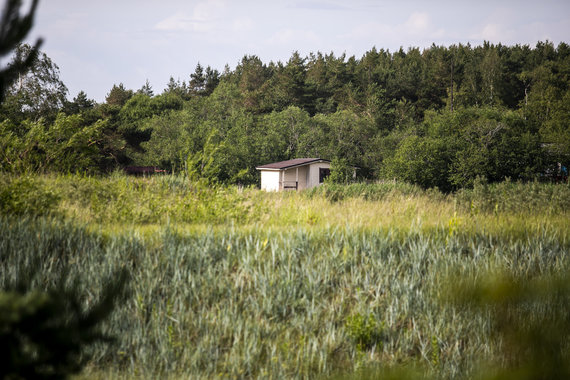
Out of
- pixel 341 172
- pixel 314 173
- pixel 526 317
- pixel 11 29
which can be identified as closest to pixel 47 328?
pixel 11 29

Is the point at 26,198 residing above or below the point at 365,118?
below

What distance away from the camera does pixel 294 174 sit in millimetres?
34688

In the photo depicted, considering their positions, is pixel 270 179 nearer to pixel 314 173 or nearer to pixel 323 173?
pixel 314 173

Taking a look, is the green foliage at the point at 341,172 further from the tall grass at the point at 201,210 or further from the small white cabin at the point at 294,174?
the tall grass at the point at 201,210

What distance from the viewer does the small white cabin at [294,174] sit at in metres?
33.9

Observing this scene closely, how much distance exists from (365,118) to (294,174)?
40.5 ft

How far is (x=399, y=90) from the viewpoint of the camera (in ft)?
166

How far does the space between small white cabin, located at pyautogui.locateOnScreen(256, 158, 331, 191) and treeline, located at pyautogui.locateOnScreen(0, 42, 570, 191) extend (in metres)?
1.83

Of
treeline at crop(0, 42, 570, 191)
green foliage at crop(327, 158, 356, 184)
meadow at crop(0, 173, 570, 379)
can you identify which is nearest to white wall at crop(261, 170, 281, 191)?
treeline at crop(0, 42, 570, 191)

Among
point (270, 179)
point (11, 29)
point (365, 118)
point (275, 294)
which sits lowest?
point (275, 294)

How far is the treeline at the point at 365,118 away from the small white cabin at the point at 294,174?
6.01 feet

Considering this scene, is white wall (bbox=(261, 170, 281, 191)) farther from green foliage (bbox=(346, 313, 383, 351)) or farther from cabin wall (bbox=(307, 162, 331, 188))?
green foliage (bbox=(346, 313, 383, 351))

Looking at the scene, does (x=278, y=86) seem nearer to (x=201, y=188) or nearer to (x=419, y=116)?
(x=419, y=116)

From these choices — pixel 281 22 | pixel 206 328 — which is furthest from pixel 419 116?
pixel 206 328
